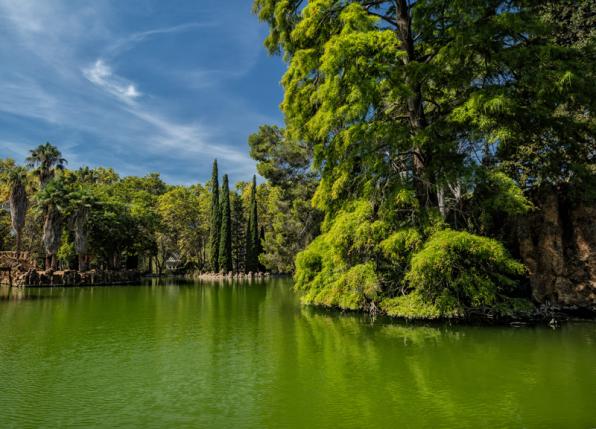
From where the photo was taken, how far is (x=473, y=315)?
13078 mm

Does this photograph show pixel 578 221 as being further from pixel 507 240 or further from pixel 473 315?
pixel 473 315

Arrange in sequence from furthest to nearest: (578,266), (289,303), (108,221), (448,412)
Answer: (108,221) < (289,303) < (578,266) < (448,412)

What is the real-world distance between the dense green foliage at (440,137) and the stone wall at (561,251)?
0.60m

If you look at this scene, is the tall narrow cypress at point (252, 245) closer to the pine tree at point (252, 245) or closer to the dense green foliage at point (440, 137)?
the pine tree at point (252, 245)

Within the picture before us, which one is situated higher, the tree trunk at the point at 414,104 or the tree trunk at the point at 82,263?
the tree trunk at the point at 414,104

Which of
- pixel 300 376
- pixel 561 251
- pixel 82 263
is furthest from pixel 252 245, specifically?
pixel 300 376

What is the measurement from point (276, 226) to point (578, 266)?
102 ft

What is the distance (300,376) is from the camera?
286 inches

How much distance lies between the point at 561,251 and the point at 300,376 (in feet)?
31.1

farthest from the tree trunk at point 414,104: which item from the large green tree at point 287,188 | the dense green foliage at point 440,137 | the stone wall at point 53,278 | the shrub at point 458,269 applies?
the stone wall at point 53,278

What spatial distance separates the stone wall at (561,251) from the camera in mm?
12164

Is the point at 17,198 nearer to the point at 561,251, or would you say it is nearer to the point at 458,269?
the point at 458,269

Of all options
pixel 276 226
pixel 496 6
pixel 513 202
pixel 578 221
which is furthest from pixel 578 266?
pixel 276 226

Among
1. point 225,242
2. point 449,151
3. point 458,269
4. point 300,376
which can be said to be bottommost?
point 300,376
